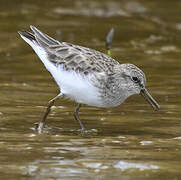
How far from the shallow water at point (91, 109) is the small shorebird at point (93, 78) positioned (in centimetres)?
47

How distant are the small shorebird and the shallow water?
18.5 inches

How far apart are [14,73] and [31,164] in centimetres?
495

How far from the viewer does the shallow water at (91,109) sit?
6.45 metres

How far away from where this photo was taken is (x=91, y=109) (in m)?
9.37

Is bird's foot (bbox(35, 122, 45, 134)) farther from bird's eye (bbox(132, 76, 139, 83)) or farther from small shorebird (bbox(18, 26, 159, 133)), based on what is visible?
bird's eye (bbox(132, 76, 139, 83))

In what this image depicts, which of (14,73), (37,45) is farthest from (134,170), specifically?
(14,73)

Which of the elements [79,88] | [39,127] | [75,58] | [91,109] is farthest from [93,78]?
[91,109]

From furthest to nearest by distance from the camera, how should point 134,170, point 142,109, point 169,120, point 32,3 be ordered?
point 32,3 → point 142,109 → point 169,120 → point 134,170

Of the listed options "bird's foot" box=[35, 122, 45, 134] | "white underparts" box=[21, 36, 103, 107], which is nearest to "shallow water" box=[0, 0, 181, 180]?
"bird's foot" box=[35, 122, 45, 134]

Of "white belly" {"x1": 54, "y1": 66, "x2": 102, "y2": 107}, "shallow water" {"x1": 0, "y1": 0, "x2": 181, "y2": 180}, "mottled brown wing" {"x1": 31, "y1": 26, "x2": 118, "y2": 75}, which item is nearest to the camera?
"shallow water" {"x1": 0, "y1": 0, "x2": 181, "y2": 180}

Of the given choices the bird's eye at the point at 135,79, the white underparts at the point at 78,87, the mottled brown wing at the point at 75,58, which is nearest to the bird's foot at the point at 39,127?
the white underparts at the point at 78,87

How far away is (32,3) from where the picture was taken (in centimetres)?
1688

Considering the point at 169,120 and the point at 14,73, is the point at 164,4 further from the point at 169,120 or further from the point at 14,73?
the point at 169,120

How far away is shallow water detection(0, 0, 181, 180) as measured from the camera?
6449 mm
